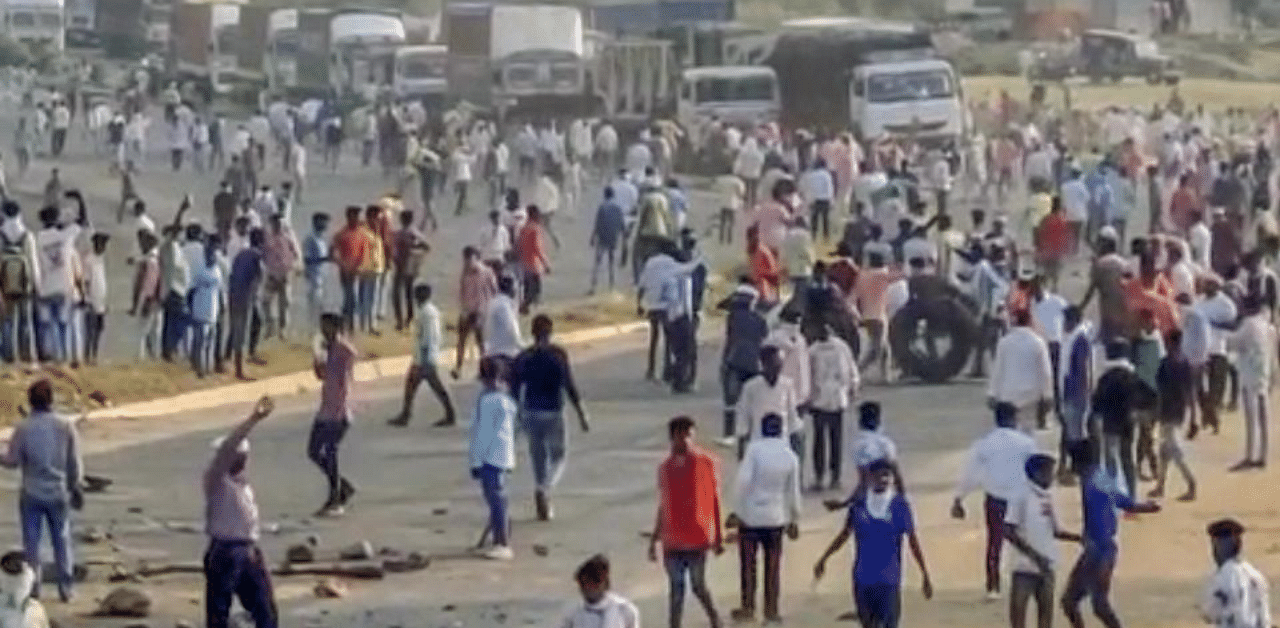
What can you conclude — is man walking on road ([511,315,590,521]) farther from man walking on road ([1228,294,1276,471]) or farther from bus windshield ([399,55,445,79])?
bus windshield ([399,55,445,79])

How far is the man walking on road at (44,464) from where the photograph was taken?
64.9 ft

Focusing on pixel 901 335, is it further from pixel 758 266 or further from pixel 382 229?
pixel 382 229

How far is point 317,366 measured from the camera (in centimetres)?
2383

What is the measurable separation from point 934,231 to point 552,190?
897 centimetres

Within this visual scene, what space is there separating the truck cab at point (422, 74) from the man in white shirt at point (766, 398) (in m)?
53.0

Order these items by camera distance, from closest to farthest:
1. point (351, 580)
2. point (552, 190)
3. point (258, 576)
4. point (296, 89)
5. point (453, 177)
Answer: point (258, 576) → point (351, 580) → point (552, 190) → point (453, 177) → point (296, 89)

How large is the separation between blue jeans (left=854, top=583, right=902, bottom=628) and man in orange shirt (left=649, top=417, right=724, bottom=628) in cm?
95

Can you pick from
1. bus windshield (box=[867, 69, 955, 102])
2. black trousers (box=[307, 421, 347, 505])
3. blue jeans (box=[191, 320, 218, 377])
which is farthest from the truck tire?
bus windshield (box=[867, 69, 955, 102])

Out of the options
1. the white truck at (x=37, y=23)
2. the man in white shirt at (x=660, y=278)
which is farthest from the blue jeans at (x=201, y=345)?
the white truck at (x=37, y=23)

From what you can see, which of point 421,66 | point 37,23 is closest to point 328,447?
point 421,66

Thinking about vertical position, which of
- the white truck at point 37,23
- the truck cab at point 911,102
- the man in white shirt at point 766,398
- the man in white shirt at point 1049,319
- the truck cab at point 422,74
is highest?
the man in white shirt at point 766,398

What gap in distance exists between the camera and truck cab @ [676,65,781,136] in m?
66.9

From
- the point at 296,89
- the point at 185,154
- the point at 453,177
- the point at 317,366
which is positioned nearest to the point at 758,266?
the point at 317,366

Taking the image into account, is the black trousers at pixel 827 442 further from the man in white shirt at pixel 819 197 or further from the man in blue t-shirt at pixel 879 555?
the man in white shirt at pixel 819 197
